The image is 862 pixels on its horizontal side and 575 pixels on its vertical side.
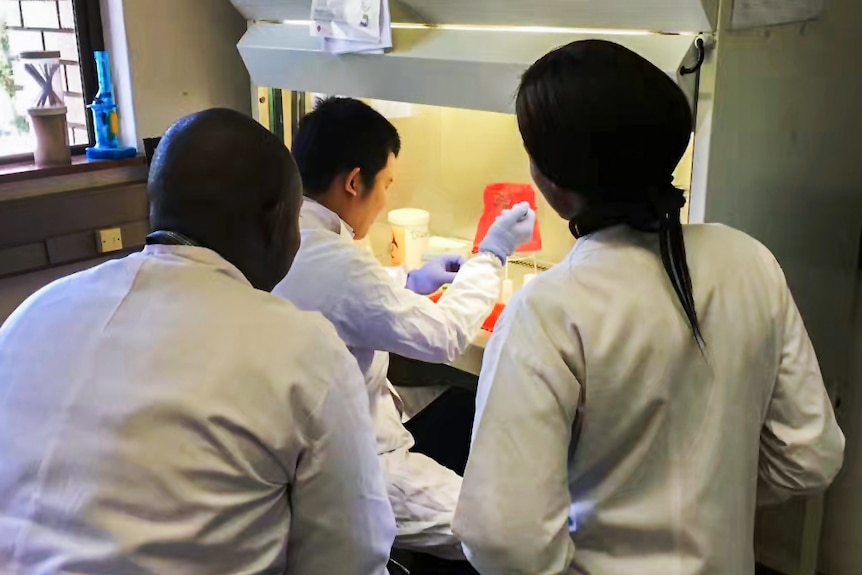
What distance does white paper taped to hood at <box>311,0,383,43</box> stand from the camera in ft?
5.25

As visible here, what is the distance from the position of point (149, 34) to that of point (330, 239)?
0.94 m

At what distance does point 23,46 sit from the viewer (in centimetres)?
197

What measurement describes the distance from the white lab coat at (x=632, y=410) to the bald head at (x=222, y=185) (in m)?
0.31

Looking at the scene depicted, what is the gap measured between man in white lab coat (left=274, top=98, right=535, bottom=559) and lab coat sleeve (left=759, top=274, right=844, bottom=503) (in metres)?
0.65

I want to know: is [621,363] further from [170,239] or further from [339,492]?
[170,239]

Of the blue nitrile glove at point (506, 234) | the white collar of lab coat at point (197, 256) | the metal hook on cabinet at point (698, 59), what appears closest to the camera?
the white collar of lab coat at point (197, 256)

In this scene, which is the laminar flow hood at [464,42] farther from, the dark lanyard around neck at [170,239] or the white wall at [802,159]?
the dark lanyard around neck at [170,239]

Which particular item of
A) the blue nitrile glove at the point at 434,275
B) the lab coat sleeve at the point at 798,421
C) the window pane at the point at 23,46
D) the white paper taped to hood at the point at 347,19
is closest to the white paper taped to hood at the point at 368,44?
the white paper taped to hood at the point at 347,19

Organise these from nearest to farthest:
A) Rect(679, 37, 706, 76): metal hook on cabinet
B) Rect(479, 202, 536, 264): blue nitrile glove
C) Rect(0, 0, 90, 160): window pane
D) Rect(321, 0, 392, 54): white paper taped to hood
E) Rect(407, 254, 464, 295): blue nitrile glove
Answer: Rect(679, 37, 706, 76): metal hook on cabinet < Rect(321, 0, 392, 54): white paper taped to hood < Rect(479, 202, 536, 264): blue nitrile glove < Rect(407, 254, 464, 295): blue nitrile glove < Rect(0, 0, 90, 160): window pane

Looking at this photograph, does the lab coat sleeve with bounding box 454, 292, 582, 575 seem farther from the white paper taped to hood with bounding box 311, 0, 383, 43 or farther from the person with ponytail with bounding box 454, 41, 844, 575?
the white paper taped to hood with bounding box 311, 0, 383, 43

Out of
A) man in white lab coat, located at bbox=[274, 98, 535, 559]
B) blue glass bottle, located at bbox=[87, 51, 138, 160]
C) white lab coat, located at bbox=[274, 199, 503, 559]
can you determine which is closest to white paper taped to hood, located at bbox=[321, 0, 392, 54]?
man in white lab coat, located at bbox=[274, 98, 535, 559]

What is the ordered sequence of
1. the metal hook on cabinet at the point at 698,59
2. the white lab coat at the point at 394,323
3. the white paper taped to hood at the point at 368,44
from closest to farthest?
the metal hook on cabinet at the point at 698,59, the white lab coat at the point at 394,323, the white paper taped to hood at the point at 368,44

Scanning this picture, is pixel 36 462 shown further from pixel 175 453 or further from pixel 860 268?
pixel 860 268

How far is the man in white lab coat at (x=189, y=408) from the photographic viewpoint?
842mm
